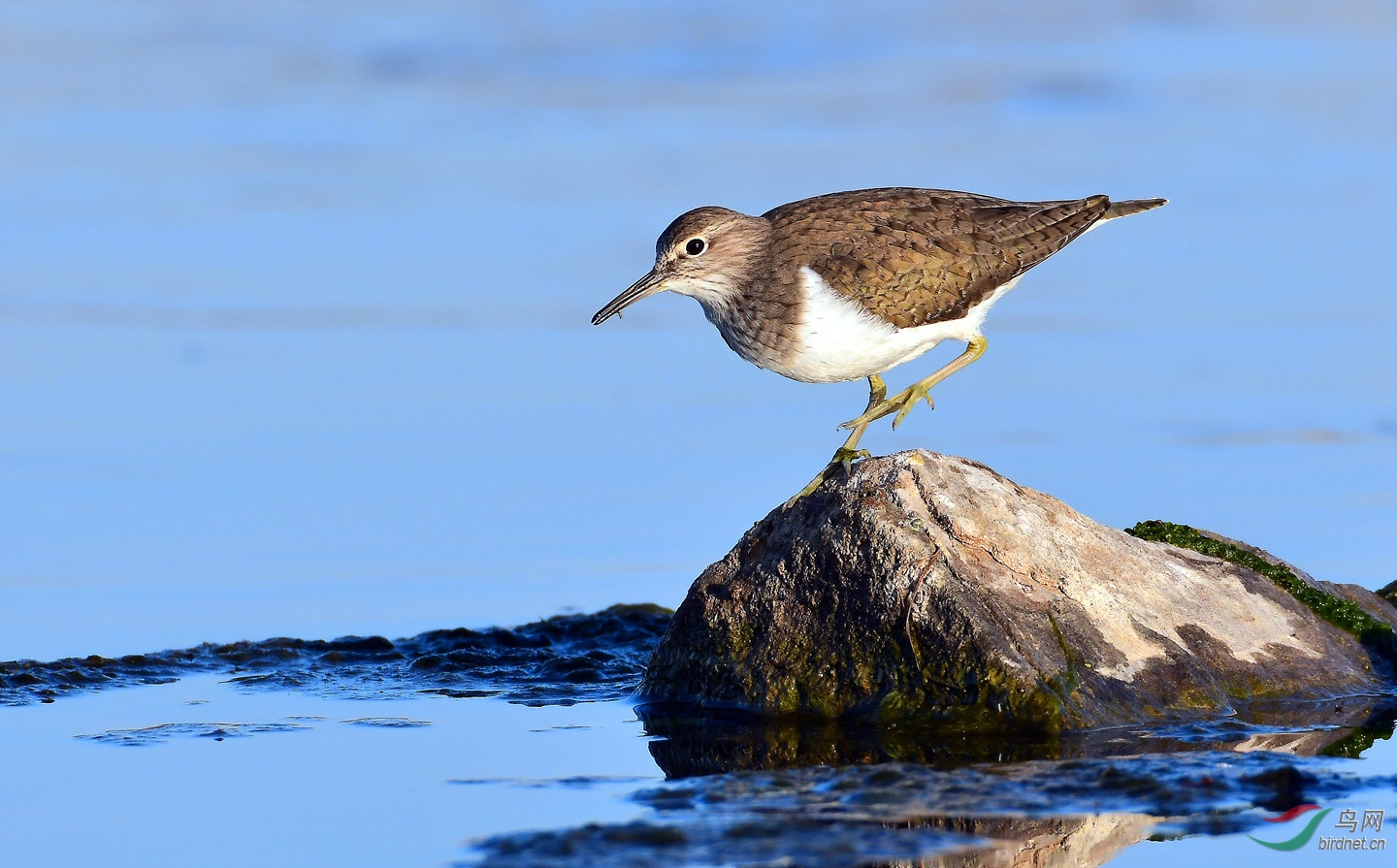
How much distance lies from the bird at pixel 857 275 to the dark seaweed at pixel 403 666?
195 centimetres

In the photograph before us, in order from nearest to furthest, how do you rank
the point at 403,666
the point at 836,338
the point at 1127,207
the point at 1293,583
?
the point at 1293,583
the point at 836,338
the point at 403,666
the point at 1127,207

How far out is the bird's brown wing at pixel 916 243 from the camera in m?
8.98

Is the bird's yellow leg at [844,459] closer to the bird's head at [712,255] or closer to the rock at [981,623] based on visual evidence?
the rock at [981,623]

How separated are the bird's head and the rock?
1.68 m

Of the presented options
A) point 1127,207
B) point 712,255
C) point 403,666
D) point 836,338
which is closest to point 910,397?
point 836,338

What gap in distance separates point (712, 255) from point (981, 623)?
313 centimetres

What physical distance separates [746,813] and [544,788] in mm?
1098

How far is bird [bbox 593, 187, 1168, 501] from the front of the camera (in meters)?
8.84

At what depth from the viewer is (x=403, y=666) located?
9.09 m

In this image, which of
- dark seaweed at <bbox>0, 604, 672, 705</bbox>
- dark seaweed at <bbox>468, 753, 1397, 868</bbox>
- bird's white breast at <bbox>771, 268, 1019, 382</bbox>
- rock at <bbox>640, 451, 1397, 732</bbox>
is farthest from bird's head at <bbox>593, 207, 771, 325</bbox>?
dark seaweed at <bbox>468, 753, 1397, 868</bbox>

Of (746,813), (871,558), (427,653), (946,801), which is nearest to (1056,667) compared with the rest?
(871,558)

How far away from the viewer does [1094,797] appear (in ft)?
19.7

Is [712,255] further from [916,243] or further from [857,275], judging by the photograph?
[916,243]

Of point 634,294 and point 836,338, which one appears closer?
point 836,338
